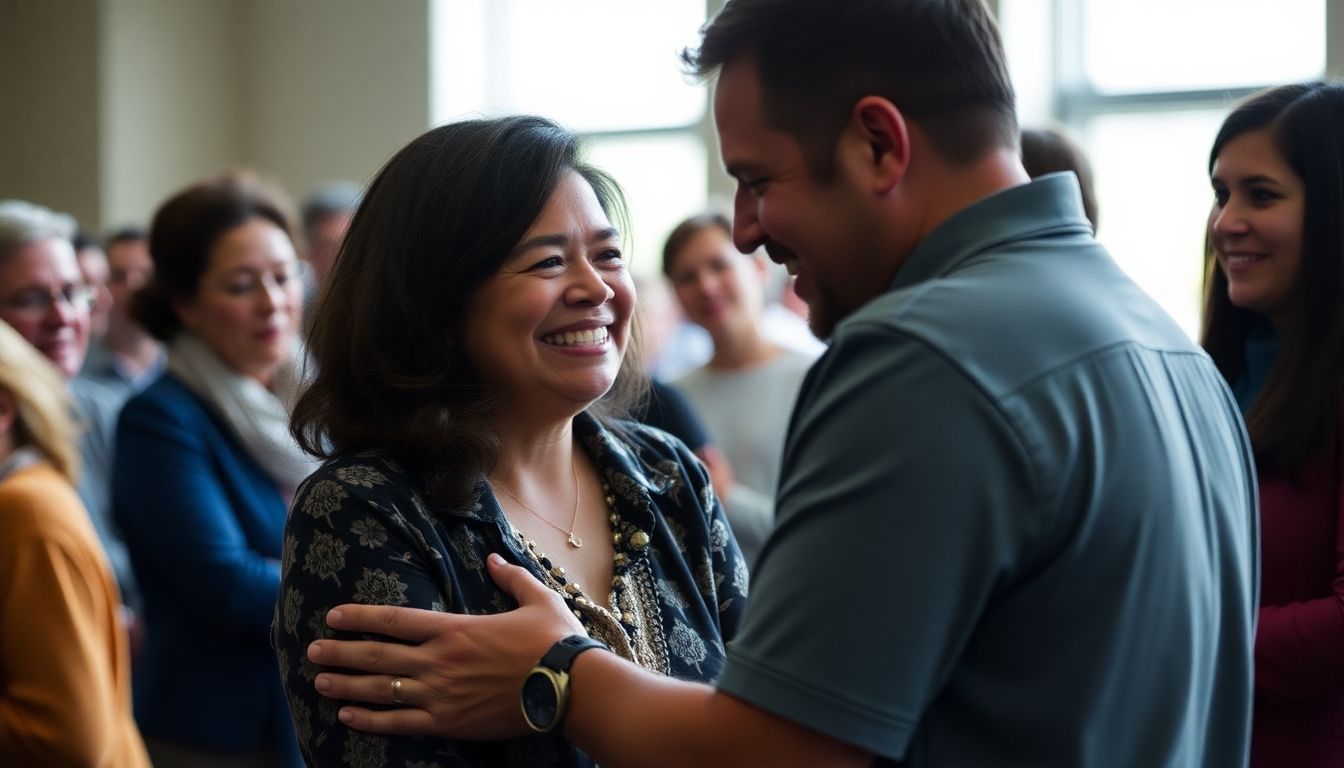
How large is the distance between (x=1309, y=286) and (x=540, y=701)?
1.38m

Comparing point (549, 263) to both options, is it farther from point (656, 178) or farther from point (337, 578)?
point (656, 178)

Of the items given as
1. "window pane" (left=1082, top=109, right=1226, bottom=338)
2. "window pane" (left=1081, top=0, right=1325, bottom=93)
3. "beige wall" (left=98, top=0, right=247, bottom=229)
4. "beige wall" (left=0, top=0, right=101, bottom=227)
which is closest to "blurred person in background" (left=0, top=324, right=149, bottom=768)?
"window pane" (left=1082, top=109, right=1226, bottom=338)

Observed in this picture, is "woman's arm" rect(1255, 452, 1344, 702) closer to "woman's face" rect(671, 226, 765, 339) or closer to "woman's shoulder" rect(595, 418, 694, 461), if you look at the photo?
"woman's shoulder" rect(595, 418, 694, 461)

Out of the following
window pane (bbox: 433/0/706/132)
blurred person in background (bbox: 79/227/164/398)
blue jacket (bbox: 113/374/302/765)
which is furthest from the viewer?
window pane (bbox: 433/0/706/132)

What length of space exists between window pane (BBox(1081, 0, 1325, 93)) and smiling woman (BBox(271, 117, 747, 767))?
3.95 m

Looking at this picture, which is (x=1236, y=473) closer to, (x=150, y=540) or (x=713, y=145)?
(x=150, y=540)

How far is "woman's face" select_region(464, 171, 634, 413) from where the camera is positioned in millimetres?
1688

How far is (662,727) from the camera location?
1.15m

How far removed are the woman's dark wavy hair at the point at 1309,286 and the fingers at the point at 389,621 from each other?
1242 millimetres

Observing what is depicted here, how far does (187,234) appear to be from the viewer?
2994mm

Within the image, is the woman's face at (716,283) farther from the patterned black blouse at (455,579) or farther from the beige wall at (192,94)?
the beige wall at (192,94)

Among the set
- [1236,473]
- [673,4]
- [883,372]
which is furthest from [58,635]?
[673,4]

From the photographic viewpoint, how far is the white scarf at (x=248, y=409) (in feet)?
9.00

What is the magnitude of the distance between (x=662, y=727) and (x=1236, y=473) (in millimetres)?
567
